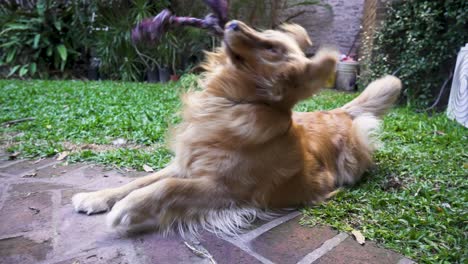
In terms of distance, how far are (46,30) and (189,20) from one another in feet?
34.0

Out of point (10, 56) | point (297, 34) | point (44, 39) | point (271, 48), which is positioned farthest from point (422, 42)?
point (10, 56)

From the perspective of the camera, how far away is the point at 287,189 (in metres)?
2.17

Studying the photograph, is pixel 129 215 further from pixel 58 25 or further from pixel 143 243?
pixel 58 25

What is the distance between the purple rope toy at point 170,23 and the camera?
195 centimetres

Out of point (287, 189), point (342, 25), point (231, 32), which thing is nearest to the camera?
point (231, 32)

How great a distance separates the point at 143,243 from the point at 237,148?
2.39ft

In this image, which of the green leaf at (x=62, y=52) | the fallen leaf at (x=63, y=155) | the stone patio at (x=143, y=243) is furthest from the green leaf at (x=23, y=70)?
the stone patio at (x=143, y=243)

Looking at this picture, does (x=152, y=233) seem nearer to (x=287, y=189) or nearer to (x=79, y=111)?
(x=287, y=189)

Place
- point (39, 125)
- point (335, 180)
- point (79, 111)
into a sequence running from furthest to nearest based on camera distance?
point (79, 111) < point (39, 125) < point (335, 180)

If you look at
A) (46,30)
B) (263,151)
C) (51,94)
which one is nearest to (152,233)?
(263,151)

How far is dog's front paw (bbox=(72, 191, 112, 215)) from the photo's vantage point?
6.72 ft

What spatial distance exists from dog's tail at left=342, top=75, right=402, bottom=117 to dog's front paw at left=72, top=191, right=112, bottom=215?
224 cm

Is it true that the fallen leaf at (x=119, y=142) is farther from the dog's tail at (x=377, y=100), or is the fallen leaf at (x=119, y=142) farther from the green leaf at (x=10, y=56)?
the green leaf at (x=10, y=56)

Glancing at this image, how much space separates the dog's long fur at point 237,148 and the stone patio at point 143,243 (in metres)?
0.10
